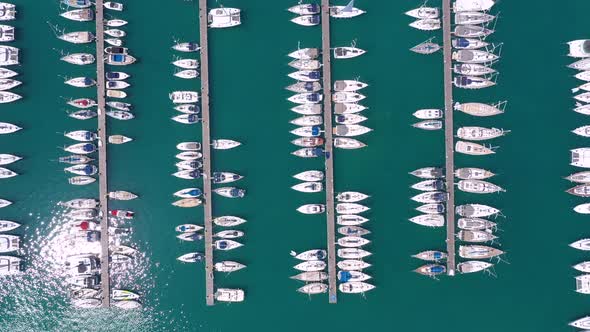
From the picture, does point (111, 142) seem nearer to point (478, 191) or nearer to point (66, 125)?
point (66, 125)

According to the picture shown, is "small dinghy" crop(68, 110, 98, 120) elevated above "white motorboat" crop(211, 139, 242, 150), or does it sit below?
above

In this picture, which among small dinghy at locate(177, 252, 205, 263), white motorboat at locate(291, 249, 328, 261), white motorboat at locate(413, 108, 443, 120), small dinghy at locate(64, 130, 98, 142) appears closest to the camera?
small dinghy at locate(64, 130, 98, 142)

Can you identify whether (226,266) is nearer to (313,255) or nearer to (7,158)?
(313,255)

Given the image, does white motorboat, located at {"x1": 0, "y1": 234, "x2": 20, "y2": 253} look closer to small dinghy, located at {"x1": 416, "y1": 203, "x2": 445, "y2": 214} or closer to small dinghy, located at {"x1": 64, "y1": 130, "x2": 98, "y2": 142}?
small dinghy, located at {"x1": 64, "y1": 130, "x2": 98, "y2": 142}

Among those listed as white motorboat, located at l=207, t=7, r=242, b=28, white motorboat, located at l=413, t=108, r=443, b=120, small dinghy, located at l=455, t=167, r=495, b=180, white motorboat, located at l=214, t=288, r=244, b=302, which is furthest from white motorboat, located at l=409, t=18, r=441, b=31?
white motorboat, located at l=214, t=288, r=244, b=302

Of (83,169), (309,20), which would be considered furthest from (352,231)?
(83,169)

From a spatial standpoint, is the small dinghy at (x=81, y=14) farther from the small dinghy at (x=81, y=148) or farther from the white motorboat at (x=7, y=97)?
the small dinghy at (x=81, y=148)

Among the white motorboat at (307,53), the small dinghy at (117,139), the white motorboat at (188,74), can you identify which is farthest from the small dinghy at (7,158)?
the white motorboat at (307,53)
